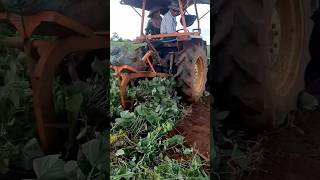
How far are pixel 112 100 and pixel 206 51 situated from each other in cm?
27

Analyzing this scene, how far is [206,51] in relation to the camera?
1.18m

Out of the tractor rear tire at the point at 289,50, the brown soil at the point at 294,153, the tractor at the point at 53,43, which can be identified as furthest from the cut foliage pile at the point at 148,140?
the tractor rear tire at the point at 289,50

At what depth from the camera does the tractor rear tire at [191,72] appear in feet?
3.99

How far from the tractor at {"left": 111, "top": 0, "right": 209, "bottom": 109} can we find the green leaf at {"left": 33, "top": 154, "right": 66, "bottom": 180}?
217mm

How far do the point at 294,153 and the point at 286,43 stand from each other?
48 cm

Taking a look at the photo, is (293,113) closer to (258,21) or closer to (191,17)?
(258,21)

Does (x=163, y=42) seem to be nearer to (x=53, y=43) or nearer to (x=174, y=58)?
(x=174, y=58)

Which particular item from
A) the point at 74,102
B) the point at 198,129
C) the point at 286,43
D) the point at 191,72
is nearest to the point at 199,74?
the point at 191,72

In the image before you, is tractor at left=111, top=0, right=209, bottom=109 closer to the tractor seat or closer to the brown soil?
the tractor seat

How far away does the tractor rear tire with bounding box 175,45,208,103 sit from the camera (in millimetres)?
1217

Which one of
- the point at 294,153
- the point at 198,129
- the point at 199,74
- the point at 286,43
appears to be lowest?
the point at 294,153

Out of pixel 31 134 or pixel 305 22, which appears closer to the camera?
pixel 31 134

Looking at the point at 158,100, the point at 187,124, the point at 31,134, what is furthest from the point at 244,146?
the point at 31,134

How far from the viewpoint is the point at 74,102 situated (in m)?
1.06
